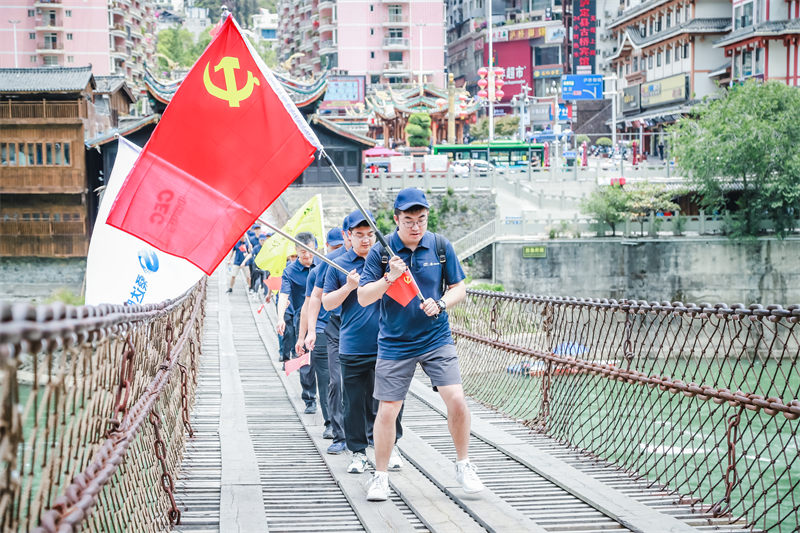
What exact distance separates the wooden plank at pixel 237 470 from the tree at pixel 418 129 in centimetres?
4882

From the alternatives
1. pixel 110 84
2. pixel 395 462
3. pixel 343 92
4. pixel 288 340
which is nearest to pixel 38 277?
pixel 110 84

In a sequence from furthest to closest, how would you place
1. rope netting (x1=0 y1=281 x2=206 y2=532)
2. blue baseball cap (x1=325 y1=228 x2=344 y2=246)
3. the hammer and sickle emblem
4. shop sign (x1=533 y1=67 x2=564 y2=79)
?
1. shop sign (x1=533 y1=67 x2=564 y2=79)
2. blue baseball cap (x1=325 y1=228 x2=344 y2=246)
3. the hammer and sickle emblem
4. rope netting (x1=0 y1=281 x2=206 y2=532)

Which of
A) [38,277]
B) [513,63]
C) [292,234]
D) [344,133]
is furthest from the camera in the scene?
[513,63]

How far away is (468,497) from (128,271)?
3.88 m

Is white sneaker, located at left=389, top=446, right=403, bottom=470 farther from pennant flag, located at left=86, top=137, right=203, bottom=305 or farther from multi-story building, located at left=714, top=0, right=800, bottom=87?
multi-story building, located at left=714, top=0, right=800, bottom=87

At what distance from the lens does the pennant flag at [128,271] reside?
8.24 meters

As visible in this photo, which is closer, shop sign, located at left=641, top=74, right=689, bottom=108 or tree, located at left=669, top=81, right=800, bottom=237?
tree, located at left=669, top=81, right=800, bottom=237

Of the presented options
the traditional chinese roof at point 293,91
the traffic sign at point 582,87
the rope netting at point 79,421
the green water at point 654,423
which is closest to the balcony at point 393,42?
the traffic sign at point 582,87

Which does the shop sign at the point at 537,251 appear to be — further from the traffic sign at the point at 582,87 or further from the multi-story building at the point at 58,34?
the multi-story building at the point at 58,34

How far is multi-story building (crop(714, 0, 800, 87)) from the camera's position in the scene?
1804 inches

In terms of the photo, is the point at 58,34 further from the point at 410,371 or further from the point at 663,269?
the point at 410,371

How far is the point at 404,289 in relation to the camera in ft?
18.0

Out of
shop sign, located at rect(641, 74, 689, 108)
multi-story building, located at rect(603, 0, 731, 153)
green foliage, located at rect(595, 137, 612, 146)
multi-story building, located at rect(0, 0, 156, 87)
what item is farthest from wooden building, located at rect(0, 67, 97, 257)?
green foliage, located at rect(595, 137, 612, 146)

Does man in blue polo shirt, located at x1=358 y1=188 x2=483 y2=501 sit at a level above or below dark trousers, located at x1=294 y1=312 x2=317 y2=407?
above
